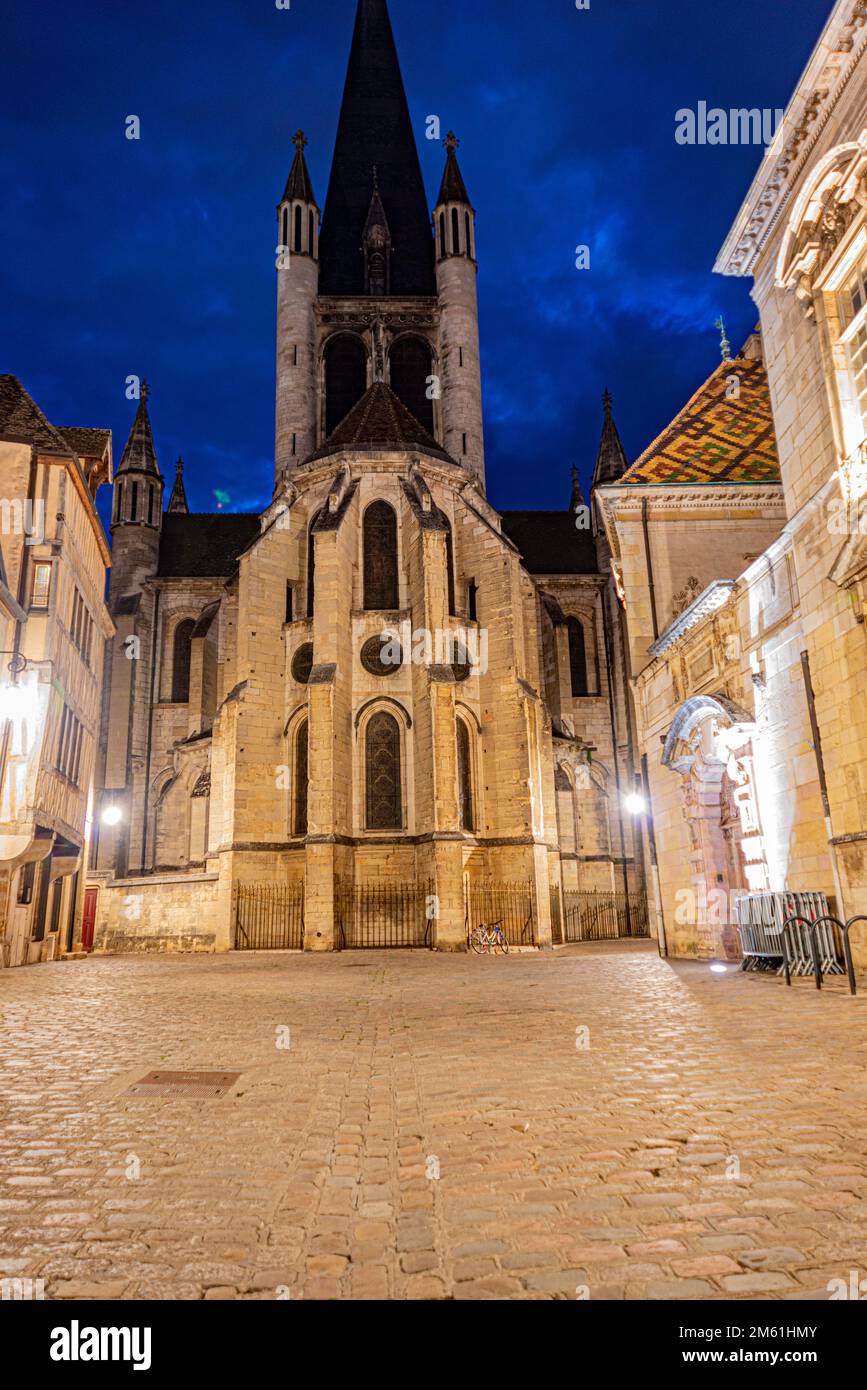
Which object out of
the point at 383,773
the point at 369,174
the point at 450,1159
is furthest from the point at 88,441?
the point at 369,174

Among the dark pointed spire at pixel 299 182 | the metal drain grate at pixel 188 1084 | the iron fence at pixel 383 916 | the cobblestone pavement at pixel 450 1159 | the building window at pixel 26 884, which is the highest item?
the dark pointed spire at pixel 299 182

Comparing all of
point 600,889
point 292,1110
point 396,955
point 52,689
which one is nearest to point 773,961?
point 292,1110

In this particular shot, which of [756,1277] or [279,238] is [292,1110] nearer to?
[756,1277]

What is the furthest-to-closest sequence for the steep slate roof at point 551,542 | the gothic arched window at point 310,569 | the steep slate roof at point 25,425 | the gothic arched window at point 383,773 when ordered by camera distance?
the steep slate roof at point 551,542
the gothic arched window at point 310,569
the gothic arched window at point 383,773
the steep slate roof at point 25,425

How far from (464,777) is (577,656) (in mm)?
14534

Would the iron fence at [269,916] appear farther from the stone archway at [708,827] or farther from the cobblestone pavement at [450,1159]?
the cobblestone pavement at [450,1159]

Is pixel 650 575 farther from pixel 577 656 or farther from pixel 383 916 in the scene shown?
pixel 577 656

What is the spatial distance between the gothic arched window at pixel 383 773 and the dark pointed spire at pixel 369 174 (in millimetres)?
23771

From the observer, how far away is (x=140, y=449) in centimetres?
3994

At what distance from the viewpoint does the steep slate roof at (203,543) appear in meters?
39.1

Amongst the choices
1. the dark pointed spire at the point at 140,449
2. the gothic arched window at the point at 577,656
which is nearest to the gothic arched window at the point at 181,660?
the dark pointed spire at the point at 140,449

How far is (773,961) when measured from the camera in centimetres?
1111

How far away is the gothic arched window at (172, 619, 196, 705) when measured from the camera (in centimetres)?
3684

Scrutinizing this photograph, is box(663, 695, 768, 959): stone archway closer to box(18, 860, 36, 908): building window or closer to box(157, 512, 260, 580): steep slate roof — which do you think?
box(18, 860, 36, 908): building window
